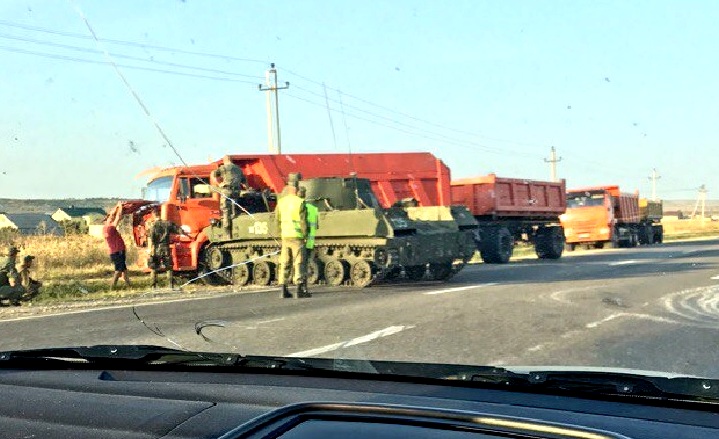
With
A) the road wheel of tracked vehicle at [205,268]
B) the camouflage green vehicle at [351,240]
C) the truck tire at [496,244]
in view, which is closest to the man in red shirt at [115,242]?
the road wheel of tracked vehicle at [205,268]

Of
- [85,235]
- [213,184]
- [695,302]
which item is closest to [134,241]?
[213,184]

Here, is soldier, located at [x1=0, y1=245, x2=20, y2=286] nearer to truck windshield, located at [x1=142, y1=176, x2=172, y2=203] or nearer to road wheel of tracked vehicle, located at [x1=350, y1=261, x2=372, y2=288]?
truck windshield, located at [x1=142, y1=176, x2=172, y2=203]

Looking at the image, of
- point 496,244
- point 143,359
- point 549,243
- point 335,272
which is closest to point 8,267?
point 335,272

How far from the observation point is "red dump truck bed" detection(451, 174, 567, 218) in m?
22.4

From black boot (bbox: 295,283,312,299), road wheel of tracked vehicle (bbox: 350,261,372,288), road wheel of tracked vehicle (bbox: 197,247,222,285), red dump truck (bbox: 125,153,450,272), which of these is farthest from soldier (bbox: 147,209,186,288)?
black boot (bbox: 295,283,312,299)

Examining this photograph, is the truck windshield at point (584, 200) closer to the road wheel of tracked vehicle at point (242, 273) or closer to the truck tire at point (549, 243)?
the truck tire at point (549, 243)

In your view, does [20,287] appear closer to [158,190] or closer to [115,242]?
[115,242]

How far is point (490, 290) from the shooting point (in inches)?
492

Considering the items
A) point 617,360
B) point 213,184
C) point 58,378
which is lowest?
point 617,360

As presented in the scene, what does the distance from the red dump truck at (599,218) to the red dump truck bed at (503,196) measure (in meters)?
4.51

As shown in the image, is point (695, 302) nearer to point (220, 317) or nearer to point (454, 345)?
point (454, 345)

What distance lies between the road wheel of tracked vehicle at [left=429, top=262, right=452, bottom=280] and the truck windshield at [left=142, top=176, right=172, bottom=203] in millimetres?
5788

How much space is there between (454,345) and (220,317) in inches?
140

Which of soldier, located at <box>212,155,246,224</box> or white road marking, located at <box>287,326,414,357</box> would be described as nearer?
white road marking, located at <box>287,326,414,357</box>
